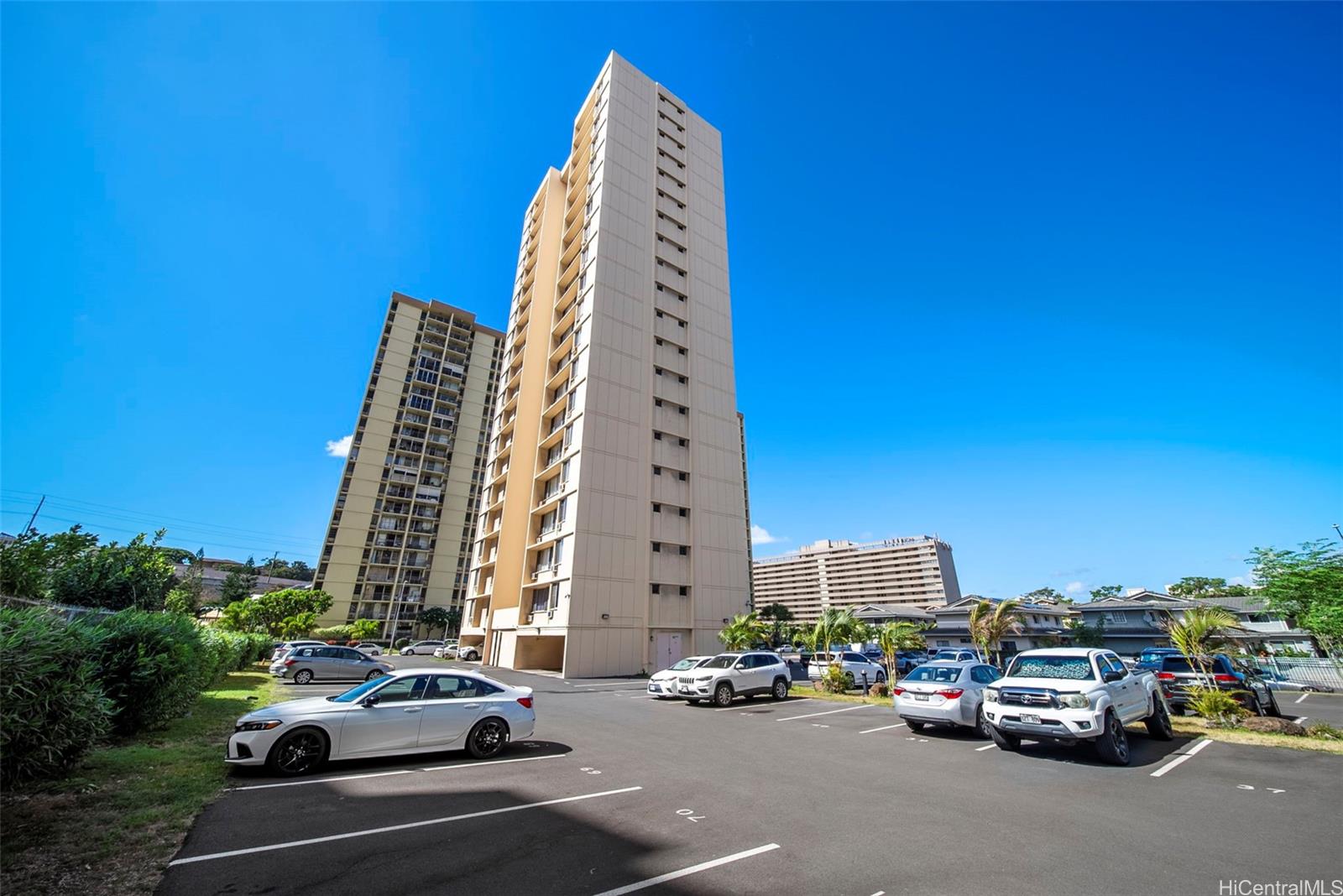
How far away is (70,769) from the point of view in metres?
6.67

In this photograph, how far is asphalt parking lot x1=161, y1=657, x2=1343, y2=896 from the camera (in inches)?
183

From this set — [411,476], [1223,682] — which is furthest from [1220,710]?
[411,476]

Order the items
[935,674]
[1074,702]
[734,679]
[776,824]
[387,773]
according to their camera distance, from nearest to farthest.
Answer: [776,824]
[387,773]
[1074,702]
[935,674]
[734,679]

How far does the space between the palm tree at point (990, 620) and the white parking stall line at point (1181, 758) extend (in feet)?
28.5

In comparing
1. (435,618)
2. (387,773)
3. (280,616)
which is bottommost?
(387,773)

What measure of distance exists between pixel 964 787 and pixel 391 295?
8794 centimetres

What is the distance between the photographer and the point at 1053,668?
1046 cm

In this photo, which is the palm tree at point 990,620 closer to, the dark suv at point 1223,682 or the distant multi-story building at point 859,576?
the dark suv at point 1223,682

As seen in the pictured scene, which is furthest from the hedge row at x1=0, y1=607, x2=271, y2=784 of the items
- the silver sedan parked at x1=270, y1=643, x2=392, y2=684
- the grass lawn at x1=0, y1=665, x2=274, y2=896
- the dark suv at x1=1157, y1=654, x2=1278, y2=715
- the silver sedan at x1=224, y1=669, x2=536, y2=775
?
the dark suv at x1=1157, y1=654, x2=1278, y2=715

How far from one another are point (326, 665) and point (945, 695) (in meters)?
24.0

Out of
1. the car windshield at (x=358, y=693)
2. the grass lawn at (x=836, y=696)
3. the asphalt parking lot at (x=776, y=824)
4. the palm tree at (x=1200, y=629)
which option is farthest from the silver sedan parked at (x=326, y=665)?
the palm tree at (x=1200, y=629)

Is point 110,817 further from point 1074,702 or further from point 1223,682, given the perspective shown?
point 1223,682

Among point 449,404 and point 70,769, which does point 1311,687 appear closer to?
point 70,769

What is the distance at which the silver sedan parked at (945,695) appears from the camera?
39.2 ft
